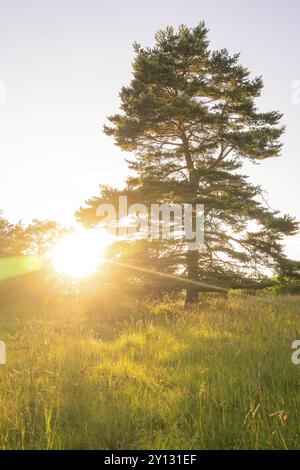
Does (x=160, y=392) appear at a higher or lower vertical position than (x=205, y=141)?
lower

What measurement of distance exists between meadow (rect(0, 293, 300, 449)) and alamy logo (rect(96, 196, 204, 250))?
7052 millimetres

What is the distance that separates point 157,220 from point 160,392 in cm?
1113

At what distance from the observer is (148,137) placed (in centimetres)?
1566

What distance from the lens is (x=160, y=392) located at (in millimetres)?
4586

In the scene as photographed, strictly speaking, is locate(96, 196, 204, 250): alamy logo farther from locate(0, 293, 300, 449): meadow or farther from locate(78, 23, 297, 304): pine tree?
locate(0, 293, 300, 449): meadow

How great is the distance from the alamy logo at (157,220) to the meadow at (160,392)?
7.05 m

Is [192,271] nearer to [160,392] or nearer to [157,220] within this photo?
[157,220]

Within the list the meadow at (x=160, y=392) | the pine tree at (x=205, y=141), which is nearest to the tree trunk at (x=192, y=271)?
the pine tree at (x=205, y=141)

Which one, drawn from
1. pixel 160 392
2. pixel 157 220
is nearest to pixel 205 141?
pixel 157 220

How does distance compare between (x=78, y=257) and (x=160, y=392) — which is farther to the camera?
(x=78, y=257)

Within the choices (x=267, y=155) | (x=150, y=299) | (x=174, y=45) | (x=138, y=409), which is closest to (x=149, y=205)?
(x=150, y=299)

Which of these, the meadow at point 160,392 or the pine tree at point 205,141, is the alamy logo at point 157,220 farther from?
the meadow at point 160,392
